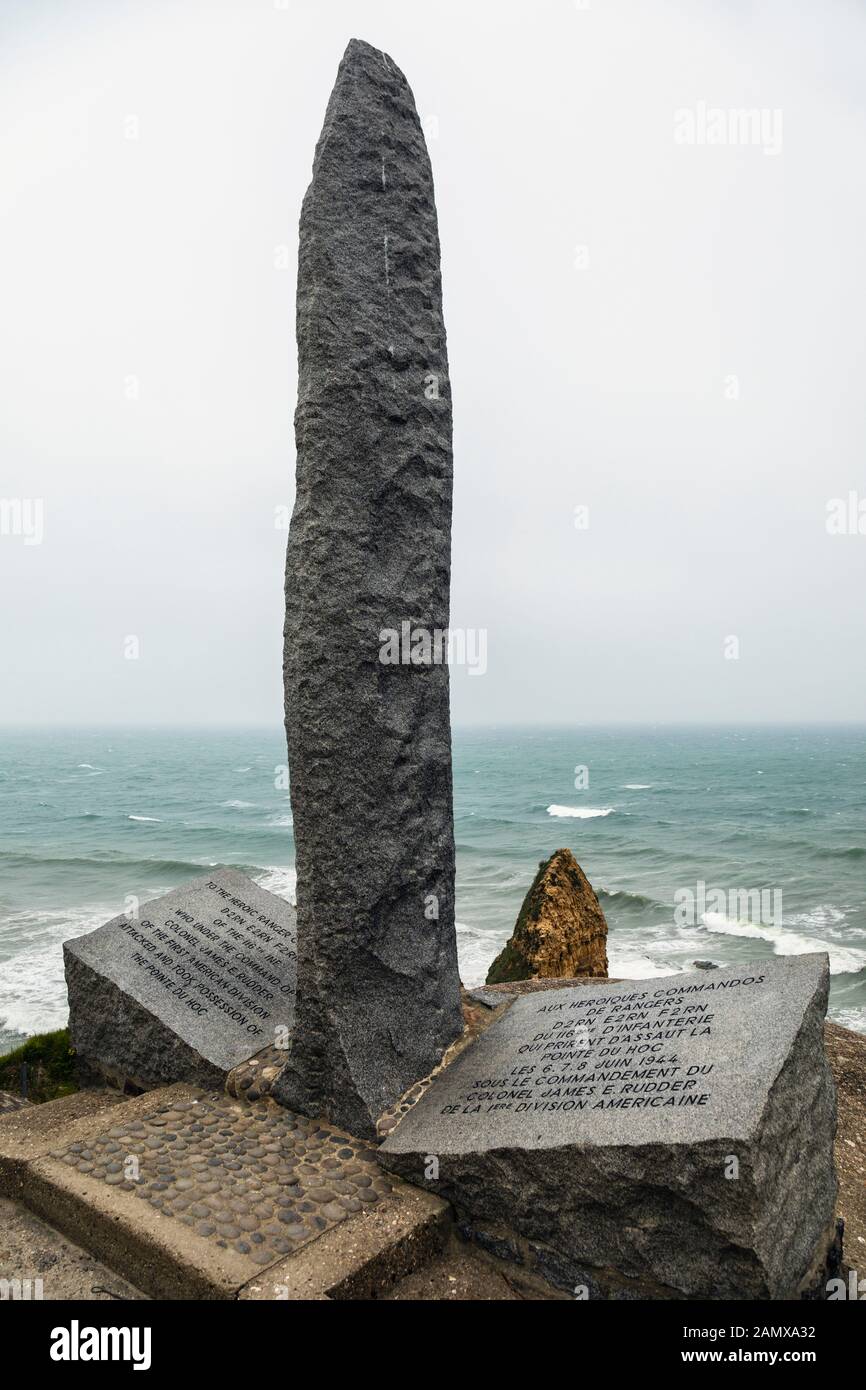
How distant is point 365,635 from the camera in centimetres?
456

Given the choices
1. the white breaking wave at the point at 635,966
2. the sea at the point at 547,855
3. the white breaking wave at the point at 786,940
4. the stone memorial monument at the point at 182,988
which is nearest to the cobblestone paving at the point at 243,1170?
the stone memorial monument at the point at 182,988

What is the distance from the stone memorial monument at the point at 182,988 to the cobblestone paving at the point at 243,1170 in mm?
477

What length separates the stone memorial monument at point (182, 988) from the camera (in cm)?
527

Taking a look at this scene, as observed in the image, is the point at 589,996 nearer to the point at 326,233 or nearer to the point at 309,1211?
the point at 309,1211

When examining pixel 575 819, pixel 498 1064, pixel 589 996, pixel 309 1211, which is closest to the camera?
pixel 309 1211

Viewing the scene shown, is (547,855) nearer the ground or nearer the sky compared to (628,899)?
nearer the ground

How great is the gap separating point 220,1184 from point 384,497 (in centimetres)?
348

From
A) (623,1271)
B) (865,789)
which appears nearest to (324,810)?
(623,1271)

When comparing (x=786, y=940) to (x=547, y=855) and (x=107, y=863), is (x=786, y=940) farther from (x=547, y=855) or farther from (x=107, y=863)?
(x=107, y=863)

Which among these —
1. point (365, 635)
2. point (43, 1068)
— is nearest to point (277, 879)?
point (43, 1068)

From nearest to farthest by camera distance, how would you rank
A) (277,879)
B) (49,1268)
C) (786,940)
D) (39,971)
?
(49,1268)
(39,971)
(786,940)
(277,879)

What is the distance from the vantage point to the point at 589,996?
16.0 ft

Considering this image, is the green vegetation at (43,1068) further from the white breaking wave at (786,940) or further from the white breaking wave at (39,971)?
the white breaking wave at (786,940)

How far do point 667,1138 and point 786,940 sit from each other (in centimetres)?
1650
